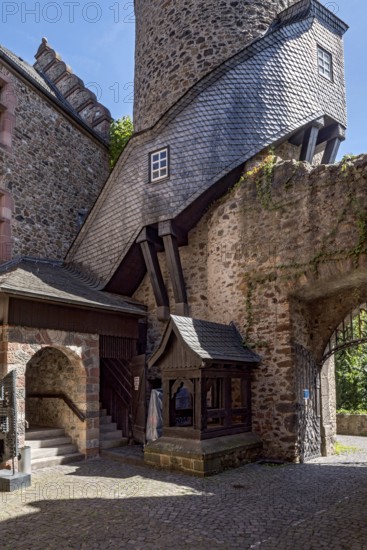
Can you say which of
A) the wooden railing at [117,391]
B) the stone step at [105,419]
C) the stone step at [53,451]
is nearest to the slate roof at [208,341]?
the stone step at [53,451]

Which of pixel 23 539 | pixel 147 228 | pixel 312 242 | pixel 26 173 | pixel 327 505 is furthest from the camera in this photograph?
pixel 26 173

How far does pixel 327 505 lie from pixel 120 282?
8275 mm

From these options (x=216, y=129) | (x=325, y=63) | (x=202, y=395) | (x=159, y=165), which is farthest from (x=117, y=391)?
(x=325, y=63)

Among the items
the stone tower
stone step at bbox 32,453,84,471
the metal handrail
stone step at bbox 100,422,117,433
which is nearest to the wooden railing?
stone step at bbox 100,422,117,433

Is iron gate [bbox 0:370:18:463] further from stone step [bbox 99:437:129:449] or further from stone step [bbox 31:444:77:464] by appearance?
stone step [bbox 99:437:129:449]

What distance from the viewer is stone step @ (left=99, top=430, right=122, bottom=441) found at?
35.9ft

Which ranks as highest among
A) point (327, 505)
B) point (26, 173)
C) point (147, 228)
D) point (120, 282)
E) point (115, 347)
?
point (26, 173)

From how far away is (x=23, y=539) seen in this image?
5199 mm

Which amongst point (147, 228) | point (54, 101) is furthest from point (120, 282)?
point (54, 101)

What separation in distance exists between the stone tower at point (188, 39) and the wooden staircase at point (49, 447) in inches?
378

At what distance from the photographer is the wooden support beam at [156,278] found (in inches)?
470

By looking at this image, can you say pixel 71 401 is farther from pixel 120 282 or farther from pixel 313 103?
pixel 313 103

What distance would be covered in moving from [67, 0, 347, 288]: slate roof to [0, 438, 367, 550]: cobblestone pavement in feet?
20.0

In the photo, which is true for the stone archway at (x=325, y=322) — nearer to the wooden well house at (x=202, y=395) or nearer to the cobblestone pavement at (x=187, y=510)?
the wooden well house at (x=202, y=395)
